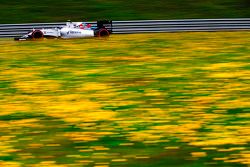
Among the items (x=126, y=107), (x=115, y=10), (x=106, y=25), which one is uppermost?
(x=115, y=10)

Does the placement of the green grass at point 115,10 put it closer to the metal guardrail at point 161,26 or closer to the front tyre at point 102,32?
the metal guardrail at point 161,26

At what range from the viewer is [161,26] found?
27.2m

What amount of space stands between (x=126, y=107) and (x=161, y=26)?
16022mm

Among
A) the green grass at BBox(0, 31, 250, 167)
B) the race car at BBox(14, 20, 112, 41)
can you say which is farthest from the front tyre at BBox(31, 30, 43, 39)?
the green grass at BBox(0, 31, 250, 167)

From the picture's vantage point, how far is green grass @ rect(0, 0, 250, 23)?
29.5 m

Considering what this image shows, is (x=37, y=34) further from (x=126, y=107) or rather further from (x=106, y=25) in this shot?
(x=126, y=107)

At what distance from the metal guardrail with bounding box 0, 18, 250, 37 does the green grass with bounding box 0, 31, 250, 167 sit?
19.7ft

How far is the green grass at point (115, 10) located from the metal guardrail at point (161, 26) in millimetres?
2132

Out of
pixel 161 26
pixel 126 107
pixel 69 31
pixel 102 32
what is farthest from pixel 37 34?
pixel 126 107

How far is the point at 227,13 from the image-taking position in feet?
98.4

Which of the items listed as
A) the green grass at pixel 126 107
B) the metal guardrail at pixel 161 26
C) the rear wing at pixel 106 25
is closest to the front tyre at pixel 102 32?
the rear wing at pixel 106 25

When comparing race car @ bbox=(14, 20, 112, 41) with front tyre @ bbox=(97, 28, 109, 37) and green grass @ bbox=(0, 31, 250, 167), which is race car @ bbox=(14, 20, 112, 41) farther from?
green grass @ bbox=(0, 31, 250, 167)

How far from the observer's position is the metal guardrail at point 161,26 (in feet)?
87.9

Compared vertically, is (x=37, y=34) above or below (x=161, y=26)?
below
